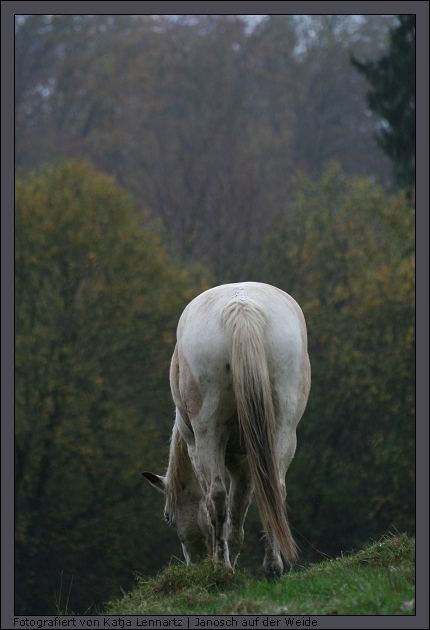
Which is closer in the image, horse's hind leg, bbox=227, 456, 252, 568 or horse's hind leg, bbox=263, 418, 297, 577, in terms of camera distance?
horse's hind leg, bbox=263, 418, 297, 577

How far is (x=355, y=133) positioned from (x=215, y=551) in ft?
116

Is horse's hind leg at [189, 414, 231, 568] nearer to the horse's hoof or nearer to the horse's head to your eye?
the horse's hoof

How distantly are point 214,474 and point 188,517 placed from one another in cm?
144

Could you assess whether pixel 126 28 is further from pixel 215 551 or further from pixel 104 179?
pixel 215 551

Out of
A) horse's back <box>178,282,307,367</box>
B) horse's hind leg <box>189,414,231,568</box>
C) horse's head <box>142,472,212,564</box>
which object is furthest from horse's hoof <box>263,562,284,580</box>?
horse's back <box>178,282,307,367</box>

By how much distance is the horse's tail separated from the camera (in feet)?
20.4

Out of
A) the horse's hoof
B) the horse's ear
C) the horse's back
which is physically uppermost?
the horse's back

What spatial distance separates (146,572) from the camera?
21016 mm

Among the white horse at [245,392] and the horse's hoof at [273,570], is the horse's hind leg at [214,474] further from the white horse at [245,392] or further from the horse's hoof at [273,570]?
the horse's hoof at [273,570]

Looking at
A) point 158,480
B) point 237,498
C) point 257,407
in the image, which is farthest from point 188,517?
point 257,407

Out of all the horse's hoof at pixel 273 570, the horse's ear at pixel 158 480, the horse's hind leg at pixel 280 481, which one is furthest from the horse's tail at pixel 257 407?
the horse's ear at pixel 158 480

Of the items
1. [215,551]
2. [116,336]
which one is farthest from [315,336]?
[215,551]

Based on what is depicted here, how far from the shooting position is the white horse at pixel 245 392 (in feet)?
20.5

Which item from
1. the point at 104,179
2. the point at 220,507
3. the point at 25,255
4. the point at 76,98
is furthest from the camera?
the point at 76,98
